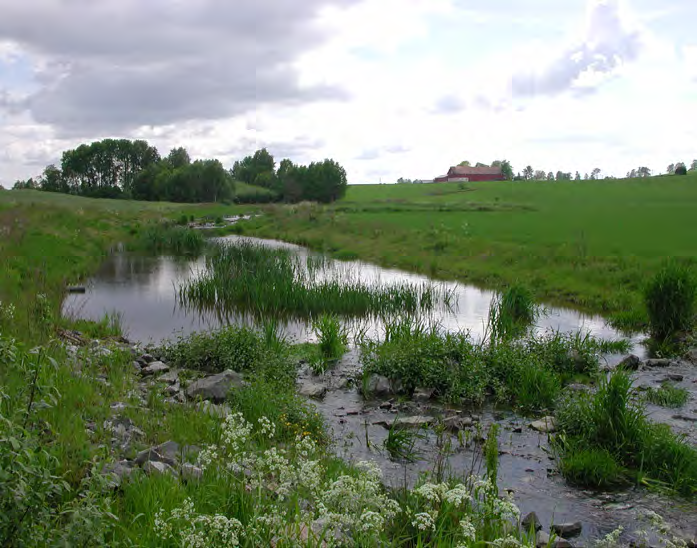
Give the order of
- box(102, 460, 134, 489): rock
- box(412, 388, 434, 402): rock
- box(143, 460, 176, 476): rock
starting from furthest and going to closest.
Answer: box(412, 388, 434, 402): rock, box(143, 460, 176, 476): rock, box(102, 460, 134, 489): rock

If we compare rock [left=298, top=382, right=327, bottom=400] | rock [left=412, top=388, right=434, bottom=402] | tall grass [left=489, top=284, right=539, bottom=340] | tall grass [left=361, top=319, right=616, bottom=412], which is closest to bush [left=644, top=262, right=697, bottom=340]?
tall grass [left=489, top=284, right=539, bottom=340]

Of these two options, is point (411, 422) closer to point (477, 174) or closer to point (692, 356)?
point (692, 356)

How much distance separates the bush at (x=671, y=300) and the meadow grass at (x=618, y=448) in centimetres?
778

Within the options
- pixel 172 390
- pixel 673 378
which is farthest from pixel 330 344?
pixel 673 378

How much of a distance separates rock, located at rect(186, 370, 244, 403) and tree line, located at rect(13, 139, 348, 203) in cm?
8585

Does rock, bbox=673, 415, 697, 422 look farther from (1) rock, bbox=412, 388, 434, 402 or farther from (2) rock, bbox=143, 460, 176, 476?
(2) rock, bbox=143, 460, 176, 476

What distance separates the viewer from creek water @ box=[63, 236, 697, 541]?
7375 millimetres

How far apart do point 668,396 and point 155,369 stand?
34.6 ft

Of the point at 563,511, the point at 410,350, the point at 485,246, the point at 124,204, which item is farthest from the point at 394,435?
the point at 124,204

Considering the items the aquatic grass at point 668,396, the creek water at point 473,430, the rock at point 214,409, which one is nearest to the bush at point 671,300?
the creek water at point 473,430

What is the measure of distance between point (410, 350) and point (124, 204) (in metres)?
75.6

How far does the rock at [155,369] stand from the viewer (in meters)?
12.2

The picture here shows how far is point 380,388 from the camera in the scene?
462 inches

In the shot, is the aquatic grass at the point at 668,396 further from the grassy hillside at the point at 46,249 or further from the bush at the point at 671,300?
the grassy hillside at the point at 46,249
